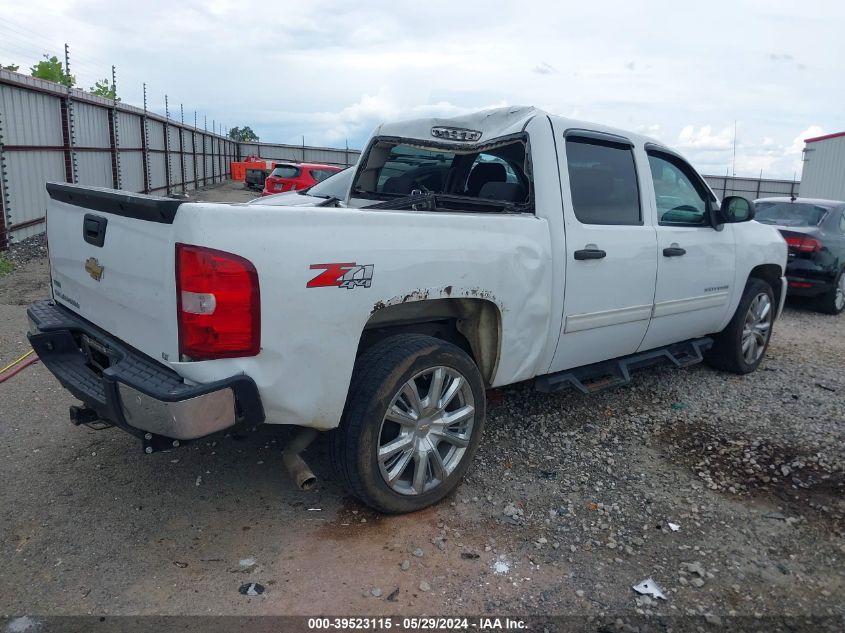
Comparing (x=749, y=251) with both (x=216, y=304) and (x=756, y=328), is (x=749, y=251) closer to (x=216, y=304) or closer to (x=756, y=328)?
(x=756, y=328)

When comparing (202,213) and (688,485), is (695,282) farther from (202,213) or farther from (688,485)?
(202,213)

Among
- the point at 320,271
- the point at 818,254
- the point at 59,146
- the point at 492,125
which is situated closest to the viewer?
the point at 320,271

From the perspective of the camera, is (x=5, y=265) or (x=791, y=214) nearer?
(x=5, y=265)

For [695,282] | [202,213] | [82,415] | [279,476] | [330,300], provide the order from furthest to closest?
1. [695,282]
2. [279,476]
3. [82,415]
4. [330,300]
5. [202,213]

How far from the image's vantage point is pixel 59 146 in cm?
1136

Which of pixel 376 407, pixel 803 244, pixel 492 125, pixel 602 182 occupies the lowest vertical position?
pixel 376 407

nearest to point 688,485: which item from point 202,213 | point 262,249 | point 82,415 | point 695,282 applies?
point 695,282

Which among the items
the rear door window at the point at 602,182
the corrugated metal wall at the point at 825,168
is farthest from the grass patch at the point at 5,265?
the corrugated metal wall at the point at 825,168

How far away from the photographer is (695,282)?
4570 millimetres

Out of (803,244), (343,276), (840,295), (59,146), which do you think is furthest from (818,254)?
(59,146)

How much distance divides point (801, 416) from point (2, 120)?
10314 millimetres

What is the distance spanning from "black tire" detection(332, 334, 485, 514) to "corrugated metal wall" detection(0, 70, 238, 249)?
8455 mm

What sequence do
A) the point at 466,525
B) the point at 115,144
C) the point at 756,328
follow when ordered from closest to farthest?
the point at 466,525
the point at 756,328
the point at 115,144

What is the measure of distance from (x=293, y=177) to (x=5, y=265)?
33.5ft
